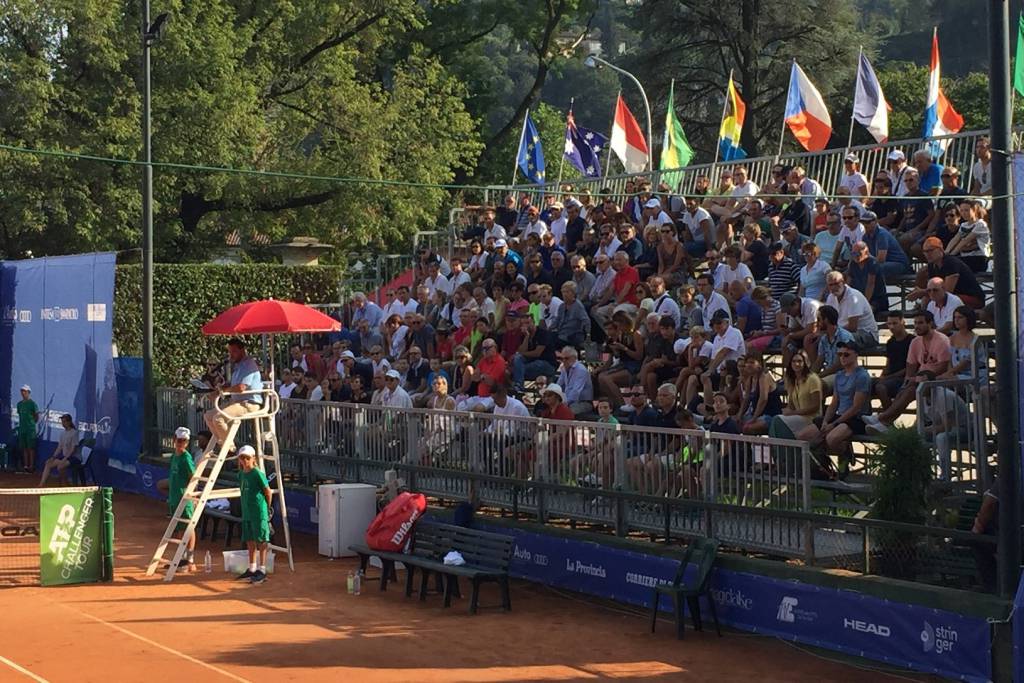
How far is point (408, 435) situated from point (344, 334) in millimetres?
6861

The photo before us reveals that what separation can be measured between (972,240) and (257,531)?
8.98 metres

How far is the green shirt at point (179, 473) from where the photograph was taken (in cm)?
1888

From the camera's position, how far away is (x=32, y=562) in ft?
61.9

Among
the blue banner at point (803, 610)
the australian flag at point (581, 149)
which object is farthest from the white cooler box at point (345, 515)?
the australian flag at point (581, 149)

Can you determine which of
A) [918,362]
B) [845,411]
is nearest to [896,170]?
[918,362]

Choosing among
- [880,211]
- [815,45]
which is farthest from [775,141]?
[880,211]

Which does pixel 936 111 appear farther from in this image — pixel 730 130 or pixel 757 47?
pixel 757 47

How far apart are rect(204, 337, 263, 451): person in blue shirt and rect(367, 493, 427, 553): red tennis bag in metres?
2.26

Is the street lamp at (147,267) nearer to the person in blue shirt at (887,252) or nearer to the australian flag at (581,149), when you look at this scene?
the australian flag at (581,149)

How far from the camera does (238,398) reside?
714 inches

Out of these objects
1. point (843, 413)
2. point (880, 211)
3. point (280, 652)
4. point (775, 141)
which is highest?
point (775, 141)

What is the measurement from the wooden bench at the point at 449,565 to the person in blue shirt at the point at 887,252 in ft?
18.5

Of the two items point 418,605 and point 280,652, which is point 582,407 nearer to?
point 418,605

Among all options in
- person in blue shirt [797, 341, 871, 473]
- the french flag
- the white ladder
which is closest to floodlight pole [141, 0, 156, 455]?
the white ladder
